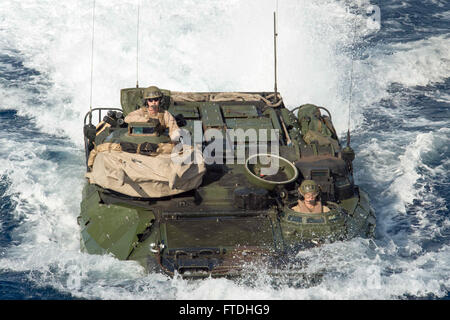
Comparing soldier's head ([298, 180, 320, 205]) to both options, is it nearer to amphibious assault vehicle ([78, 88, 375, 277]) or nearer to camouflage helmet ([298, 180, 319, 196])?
camouflage helmet ([298, 180, 319, 196])

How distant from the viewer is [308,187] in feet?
46.7

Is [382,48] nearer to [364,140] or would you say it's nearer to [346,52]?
[346,52]

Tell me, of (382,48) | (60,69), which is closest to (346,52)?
(382,48)

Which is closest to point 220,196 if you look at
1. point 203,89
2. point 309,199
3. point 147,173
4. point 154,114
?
point 147,173

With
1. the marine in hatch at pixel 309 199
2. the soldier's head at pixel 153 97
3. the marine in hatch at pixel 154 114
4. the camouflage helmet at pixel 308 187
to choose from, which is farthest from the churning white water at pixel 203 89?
the soldier's head at pixel 153 97

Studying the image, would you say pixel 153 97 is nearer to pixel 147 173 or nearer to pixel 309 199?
pixel 147 173

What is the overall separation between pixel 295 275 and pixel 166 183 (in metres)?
2.90

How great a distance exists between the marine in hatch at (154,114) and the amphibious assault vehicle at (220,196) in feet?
0.72

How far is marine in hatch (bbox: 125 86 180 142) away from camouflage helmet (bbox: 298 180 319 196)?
2855 mm

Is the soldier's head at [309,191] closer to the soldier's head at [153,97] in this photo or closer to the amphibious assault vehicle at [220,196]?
the amphibious assault vehicle at [220,196]

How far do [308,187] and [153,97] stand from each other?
372 cm

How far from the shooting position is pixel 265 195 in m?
14.6

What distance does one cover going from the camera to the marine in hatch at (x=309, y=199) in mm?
14234

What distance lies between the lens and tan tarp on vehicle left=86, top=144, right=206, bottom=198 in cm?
1473
